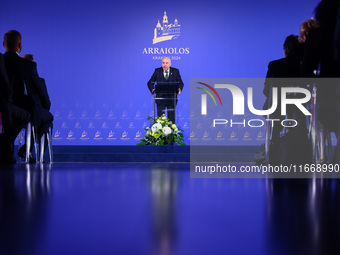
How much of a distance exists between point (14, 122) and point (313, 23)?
2407 millimetres

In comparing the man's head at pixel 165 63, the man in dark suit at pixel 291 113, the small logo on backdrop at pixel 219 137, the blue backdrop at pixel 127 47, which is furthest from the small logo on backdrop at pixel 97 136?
the man in dark suit at pixel 291 113

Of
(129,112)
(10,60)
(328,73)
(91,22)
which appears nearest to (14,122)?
(10,60)

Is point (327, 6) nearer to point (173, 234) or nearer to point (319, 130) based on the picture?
point (319, 130)

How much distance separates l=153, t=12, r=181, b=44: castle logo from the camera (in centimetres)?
763

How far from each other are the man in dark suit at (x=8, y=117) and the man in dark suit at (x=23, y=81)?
0.38 ft

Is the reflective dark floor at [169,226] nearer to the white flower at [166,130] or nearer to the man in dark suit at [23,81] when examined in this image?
the man in dark suit at [23,81]

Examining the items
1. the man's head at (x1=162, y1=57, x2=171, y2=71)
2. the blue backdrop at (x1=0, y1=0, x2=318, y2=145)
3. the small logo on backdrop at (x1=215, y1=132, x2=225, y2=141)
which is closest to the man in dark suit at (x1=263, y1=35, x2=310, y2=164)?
the man's head at (x1=162, y1=57, x2=171, y2=71)

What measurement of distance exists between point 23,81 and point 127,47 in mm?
4674

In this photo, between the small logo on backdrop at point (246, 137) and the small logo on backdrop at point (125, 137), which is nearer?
the small logo on backdrop at point (246, 137)

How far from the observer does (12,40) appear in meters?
3.13

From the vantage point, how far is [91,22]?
7719 millimetres

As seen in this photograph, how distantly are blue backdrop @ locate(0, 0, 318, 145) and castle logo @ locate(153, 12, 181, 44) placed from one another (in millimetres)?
20

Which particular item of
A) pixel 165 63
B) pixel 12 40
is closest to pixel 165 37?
pixel 165 63

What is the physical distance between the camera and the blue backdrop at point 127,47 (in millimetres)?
7617
